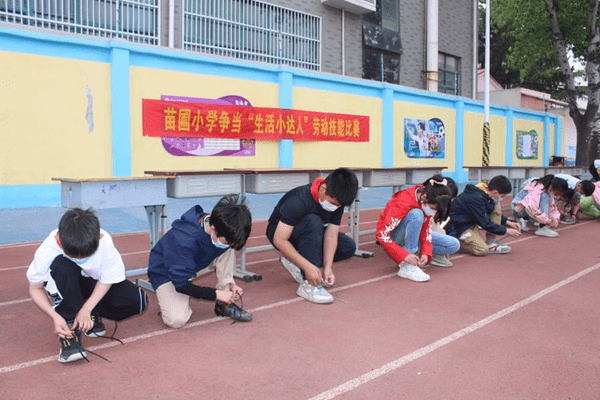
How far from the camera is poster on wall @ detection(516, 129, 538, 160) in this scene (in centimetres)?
1967

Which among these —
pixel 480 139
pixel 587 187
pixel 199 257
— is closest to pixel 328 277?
pixel 199 257

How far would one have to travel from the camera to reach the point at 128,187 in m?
4.46

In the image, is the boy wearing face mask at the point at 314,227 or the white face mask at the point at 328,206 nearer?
the boy wearing face mask at the point at 314,227

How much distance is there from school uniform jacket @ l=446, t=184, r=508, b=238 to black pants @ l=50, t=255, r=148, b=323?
4.13 metres

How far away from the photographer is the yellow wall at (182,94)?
9250 mm

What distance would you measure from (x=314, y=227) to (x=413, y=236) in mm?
1354

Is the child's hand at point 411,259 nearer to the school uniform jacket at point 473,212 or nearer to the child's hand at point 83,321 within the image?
the school uniform jacket at point 473,212

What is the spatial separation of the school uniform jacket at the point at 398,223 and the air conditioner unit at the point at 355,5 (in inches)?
416

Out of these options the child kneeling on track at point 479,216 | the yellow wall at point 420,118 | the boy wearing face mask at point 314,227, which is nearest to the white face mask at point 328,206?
the boy wearing face mask at point 314,227

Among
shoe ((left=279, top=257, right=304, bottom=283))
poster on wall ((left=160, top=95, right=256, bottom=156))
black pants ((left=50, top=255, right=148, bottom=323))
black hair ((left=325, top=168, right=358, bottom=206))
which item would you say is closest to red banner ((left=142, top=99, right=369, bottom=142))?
poster on wall ((left=160, top=95, right=256, bottom=156))

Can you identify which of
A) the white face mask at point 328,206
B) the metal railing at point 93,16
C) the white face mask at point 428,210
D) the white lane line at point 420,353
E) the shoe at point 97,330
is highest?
the metal railing at point 93,16

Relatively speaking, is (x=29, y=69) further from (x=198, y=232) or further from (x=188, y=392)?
(x=188, y=392)

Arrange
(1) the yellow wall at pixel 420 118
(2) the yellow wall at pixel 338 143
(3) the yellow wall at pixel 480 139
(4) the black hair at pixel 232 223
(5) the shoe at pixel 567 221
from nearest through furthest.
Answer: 1. (4) the black hair at pixel 232 223
2. (5) the shoe at pixel 567 221
3. (2) the yellow wall at pixel 338 143
4. (1) the yellow wall at pixel 420 118
5. (3) the yellow wall at pixel 480 139

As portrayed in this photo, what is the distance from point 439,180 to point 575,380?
2580mm
